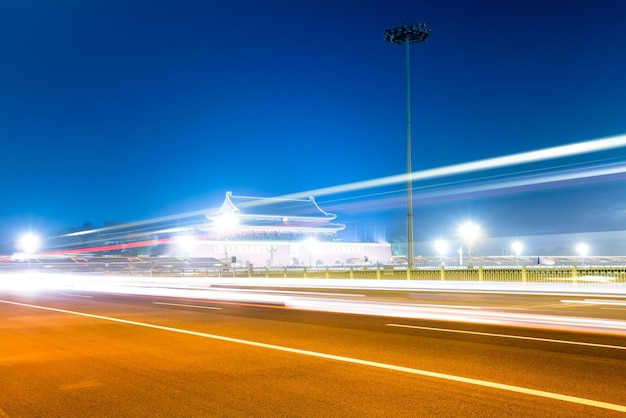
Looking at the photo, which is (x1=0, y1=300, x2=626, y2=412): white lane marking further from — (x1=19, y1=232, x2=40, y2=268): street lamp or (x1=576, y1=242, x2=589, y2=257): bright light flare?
(x1=576, y1=242, x2=589, y2=257): bright light flare

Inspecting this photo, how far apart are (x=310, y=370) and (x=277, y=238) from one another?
72.6 m

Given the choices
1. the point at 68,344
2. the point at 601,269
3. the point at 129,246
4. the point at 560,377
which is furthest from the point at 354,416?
the point at 129,246

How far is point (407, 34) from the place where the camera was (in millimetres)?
38812

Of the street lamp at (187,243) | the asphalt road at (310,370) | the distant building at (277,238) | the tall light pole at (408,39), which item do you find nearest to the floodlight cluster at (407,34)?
the tall light pole at (408,39)

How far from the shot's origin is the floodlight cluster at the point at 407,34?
38750mm

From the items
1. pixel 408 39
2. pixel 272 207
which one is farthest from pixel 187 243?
pixel 408 39

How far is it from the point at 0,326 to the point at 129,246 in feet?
274

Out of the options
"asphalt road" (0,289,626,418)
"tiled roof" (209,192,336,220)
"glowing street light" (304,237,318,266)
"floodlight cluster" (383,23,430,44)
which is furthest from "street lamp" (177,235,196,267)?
"asphalt road" (0,289,626,418)

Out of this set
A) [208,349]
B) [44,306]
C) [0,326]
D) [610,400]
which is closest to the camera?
[610,400]

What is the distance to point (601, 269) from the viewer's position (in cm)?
2891

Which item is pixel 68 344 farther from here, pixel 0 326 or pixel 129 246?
pixel 129 246

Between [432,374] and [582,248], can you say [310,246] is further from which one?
[432,374]

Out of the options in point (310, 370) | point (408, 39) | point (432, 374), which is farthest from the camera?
point (408, 39)

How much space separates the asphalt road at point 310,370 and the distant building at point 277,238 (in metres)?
60.0
